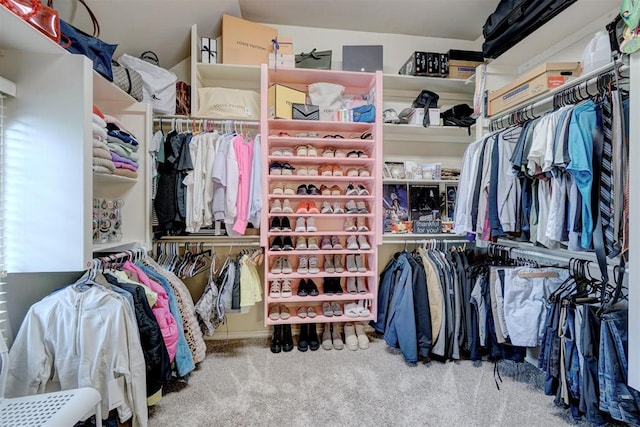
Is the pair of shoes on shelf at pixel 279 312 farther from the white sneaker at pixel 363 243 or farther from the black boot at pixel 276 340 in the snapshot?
the white sneaker at pixel 363 243

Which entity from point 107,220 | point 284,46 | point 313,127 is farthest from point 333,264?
point 284,46

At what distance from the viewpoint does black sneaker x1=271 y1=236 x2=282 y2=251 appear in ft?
7.20

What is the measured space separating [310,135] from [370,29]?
1152 millimetres

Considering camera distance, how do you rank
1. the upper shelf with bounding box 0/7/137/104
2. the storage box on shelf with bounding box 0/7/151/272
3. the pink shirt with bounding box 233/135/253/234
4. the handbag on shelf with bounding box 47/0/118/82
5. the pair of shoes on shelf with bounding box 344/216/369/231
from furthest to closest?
the pair of shoes on shelf with bounding box 344/216/369/231 < the pink shirt with bounding box 233/135/253/234 < the handbag on shelf with bounding box 47/0/118/82 < the storage box on shelf with bounding box 0/7/151/272 < the upper shelf with bounding box 0/7/137/104

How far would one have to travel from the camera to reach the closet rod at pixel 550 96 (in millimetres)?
1389

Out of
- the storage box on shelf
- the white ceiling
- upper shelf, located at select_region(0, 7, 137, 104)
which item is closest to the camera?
upper shelf, located at select_region(0, 7, 137, 104)

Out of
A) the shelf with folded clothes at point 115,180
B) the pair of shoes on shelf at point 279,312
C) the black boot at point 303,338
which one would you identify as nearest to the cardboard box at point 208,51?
the shelf with folded clothes at point 115,180

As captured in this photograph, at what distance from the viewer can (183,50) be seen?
237 cm

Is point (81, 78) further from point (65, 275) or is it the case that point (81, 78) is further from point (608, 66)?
point (608, 66)

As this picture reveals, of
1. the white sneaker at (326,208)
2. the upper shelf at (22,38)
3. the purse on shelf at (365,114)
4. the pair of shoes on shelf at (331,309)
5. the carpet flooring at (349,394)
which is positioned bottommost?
the carpet flooring at (349,394)

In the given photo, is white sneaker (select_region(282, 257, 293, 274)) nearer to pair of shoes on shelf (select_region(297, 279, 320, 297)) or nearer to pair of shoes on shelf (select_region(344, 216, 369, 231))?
pair of shoes on shelf (select_region(297, 279, 320, 297))

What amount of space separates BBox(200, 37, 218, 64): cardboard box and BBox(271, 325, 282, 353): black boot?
7.07 feet

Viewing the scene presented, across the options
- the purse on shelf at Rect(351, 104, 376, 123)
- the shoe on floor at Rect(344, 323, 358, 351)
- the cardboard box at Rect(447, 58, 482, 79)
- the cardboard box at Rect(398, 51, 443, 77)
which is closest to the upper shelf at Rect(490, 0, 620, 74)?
the cardboard box at Rect(447, 58, 482, 79)

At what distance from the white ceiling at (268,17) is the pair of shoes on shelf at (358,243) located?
184 centimetres
